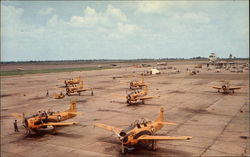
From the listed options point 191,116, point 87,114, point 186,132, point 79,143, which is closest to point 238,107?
point 191,116

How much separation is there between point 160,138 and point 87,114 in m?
17.9

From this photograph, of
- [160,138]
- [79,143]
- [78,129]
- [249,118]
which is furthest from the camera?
[249,118]

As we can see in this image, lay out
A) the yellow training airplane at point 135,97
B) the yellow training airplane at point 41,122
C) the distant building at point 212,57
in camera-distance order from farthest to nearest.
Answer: the distant building at point 212,57
the yellow training airplane at point 135,97
the yellow training airplane at point 41,122

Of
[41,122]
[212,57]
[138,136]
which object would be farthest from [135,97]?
[212,57]

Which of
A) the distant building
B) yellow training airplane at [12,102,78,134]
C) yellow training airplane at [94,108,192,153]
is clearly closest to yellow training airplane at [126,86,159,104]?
yellow training airplane at [12,102,78,134]

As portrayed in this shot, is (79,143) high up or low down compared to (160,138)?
down

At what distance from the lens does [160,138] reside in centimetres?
1908

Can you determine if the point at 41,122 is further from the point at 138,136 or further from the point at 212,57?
the point at 212,57

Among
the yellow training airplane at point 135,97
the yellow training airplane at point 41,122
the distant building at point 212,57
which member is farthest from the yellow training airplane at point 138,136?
the distant building at point 212,57

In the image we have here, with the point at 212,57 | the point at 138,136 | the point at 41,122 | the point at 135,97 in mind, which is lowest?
the point at 41,122

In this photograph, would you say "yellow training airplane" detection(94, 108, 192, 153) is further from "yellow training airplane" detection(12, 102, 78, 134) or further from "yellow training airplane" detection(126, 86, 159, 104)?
"yellow training airplane" detection(126, 86, 159, 104)

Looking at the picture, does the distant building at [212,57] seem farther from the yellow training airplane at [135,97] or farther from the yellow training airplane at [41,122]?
the yellow training airplane at [41,122]

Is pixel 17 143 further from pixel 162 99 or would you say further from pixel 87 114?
A: pixel 162 99

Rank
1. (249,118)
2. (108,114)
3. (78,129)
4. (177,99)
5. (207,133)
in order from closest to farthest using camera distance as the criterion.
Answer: (207,133)
(78,129)
(249,118)
(108,114)
(177,99)
